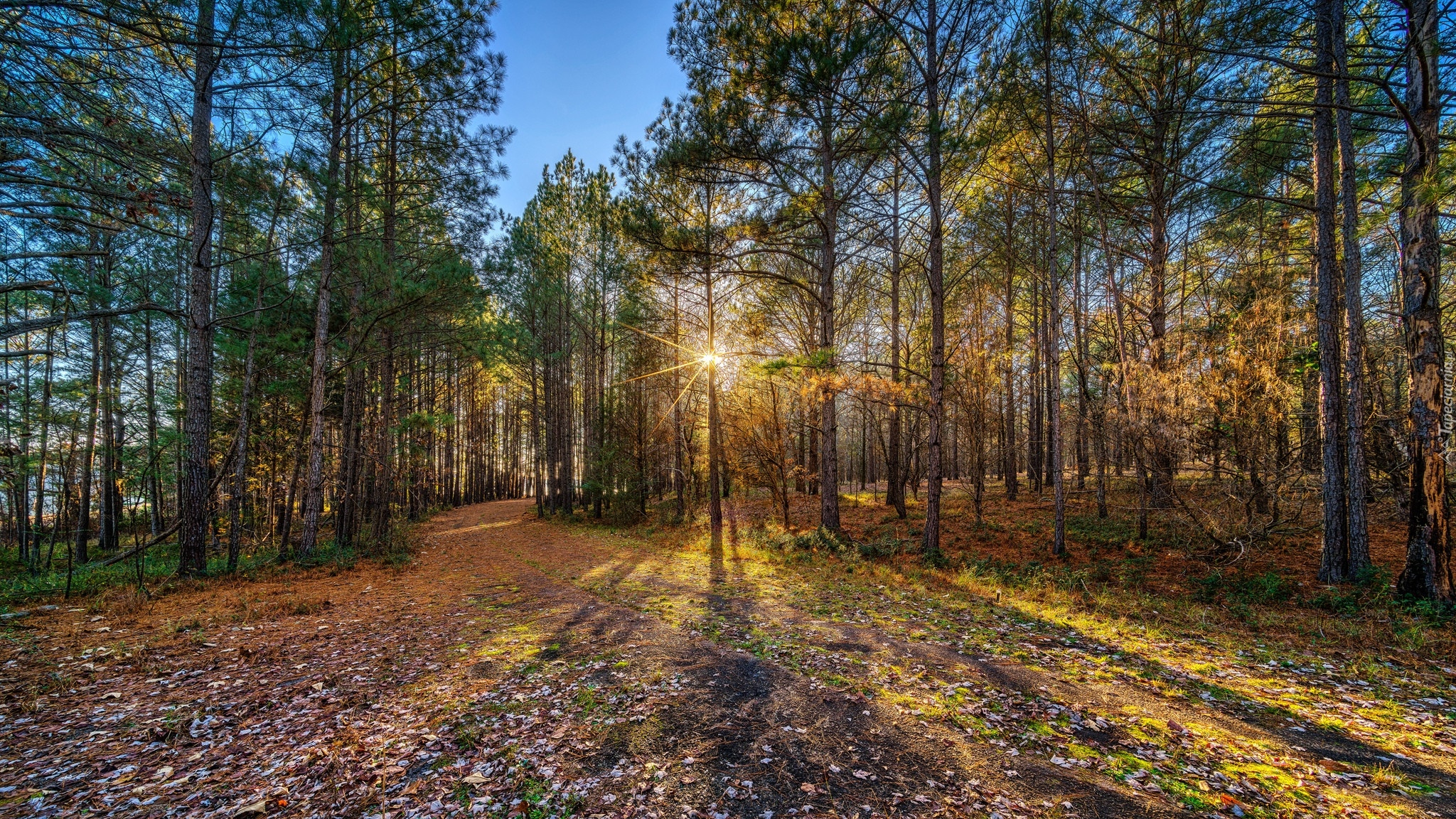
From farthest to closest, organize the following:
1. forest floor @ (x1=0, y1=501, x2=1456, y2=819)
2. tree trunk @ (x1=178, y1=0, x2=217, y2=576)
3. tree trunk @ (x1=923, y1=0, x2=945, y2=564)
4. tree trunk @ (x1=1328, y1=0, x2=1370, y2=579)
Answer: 1. tree trunk @ (x1=923, y1=0, x2=945, y2=564)
2. tree trunk @ (x1=178, y1=0, x2=217, y2=576)
3. tree trunk @ (x1=1328, y1=0, x2=1370, y2=579)
4. forest floor @ (x1=0, y1=501, x2=1456, y2=819)

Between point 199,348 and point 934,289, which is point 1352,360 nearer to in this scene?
point 934,289

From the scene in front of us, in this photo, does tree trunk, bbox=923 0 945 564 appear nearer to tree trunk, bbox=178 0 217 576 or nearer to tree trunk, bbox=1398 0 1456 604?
tree trunk, bbox=1398 0 1456 604

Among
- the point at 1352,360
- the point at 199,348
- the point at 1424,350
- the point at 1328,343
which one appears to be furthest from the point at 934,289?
the point at 199,348

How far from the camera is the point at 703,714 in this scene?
12.0ft

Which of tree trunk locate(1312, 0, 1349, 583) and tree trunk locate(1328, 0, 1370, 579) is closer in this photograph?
tree trunk locate(1328, 0, 1370, 579)

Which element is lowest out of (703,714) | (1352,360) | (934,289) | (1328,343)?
(703,714)

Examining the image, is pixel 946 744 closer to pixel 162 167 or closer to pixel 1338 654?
pixel 1338 654

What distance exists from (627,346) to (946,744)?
18515 millimetres

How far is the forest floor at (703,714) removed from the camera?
2730mm

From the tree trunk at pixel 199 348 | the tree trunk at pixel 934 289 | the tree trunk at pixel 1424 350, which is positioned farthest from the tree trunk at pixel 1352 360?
the tree trunk at pixel 199 348

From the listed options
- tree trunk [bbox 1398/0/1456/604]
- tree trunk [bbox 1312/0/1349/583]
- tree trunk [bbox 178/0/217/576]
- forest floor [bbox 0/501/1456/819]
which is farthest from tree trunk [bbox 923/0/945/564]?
tree trunk [bbox 178/0/217/576]

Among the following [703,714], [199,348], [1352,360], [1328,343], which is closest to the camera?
[703,714]

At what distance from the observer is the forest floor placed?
2730 mm

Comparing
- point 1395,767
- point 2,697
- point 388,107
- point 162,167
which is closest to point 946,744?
point 1395,767
